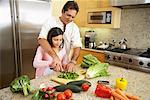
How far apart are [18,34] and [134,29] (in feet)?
7.02

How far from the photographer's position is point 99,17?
3.33m

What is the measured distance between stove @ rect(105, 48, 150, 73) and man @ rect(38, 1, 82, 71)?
1.01 meters

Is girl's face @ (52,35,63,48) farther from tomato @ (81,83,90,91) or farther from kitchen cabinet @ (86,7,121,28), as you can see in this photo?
kitchen cabinet @ (86,7,121,28)

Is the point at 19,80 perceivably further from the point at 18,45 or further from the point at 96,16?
the point at 96,16

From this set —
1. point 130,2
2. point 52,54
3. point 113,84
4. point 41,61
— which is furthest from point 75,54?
point 130,2

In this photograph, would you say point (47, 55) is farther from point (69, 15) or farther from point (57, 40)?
point (69, 15)

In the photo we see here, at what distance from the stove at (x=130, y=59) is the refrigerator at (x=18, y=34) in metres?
1.38

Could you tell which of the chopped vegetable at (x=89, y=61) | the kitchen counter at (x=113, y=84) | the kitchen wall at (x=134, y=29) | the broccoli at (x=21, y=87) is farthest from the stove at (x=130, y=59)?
the broccoli at (x=21, y=87)

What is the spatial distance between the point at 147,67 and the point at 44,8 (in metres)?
2.02

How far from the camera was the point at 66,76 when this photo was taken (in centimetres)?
154

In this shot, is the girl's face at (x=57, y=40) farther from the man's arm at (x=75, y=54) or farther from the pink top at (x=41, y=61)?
the man's arm at (x=75, y=54)

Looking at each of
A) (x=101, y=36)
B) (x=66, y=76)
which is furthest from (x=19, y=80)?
(x=101, y=36)

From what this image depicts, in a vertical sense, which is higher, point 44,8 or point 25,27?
point 44,8

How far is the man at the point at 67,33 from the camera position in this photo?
5.91 ft
